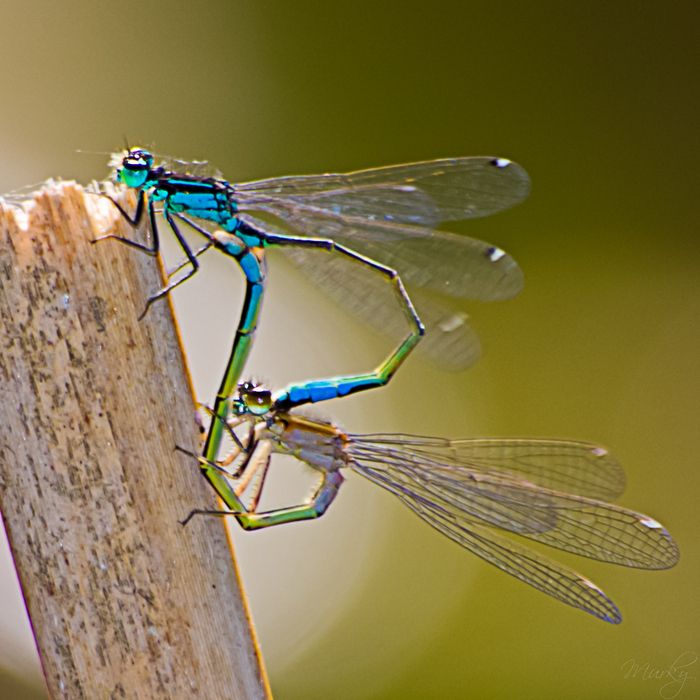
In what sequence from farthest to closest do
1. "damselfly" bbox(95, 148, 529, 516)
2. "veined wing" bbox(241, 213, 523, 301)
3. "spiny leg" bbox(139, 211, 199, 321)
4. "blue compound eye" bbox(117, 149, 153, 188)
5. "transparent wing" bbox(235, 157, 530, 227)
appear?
1. "veined wing" bbox(241, 213, 523, 301)
2. "transparent wing" bbox(235, 157, 530, 227)
3. "damselfly" bbox(95, 148, 529, 516)
4. "blue compound eye" bbox(117, 149, 153, 188)
5. "spiny leg" bbox(139, 211, 199, 321)

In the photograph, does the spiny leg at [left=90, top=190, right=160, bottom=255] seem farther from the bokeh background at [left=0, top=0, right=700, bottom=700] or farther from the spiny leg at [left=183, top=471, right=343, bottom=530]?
the bokeh background at [left=0, top=0, right=700, bottom=700]

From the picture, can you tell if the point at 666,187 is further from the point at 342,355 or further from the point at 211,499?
the point at 211,499

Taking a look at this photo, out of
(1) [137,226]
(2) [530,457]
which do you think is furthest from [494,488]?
(1) [137,226]

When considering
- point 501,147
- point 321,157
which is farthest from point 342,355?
point 501,147

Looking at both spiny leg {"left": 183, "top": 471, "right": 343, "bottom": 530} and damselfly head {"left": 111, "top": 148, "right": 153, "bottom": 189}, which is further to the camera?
spiny leg {"left": 183, "top": 471, "right": 343, "bottom": 530}

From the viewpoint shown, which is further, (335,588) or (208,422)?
(335,588)

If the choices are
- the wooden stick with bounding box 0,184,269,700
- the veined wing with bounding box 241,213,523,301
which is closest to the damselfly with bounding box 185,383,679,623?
the veined wing with bounding box 241,213,523,301
